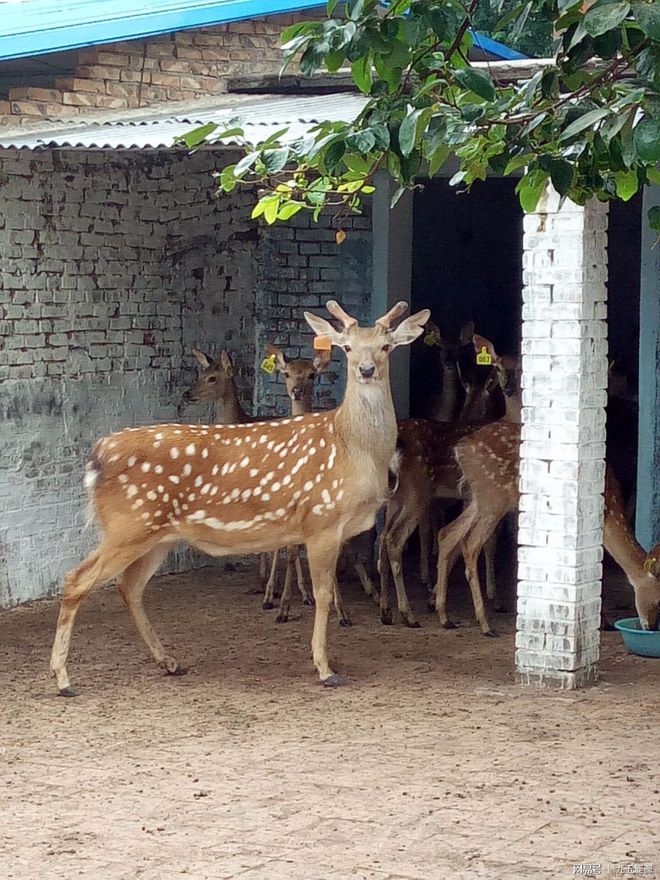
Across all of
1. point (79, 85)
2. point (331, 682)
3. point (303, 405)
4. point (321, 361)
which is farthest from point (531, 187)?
point (79, 85)

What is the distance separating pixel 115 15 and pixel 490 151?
6.07m

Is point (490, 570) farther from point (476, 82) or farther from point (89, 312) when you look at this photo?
point (476, 82)

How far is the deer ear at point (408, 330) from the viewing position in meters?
7.68

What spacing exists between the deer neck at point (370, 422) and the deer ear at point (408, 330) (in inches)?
8.1

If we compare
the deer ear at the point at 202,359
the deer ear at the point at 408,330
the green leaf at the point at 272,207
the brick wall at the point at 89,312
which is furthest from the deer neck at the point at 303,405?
the green leaf at the point at 272,207

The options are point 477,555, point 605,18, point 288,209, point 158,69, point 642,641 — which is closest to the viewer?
point 605,18

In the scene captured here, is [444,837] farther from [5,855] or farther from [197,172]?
[197,172]

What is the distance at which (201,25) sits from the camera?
31.8 feet

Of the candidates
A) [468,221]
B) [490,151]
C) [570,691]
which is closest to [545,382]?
[570,691]

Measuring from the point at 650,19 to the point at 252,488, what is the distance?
4820mm

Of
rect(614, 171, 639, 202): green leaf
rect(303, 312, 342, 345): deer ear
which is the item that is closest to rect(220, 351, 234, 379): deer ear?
rect(303, 312, 342, 345): deer ear

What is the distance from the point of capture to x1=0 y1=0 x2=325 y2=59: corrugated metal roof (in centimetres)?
911

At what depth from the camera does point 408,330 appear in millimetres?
7742

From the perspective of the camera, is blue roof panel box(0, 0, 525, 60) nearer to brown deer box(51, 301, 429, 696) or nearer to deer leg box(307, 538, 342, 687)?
brown deer box(51, 301, 429, 696)
